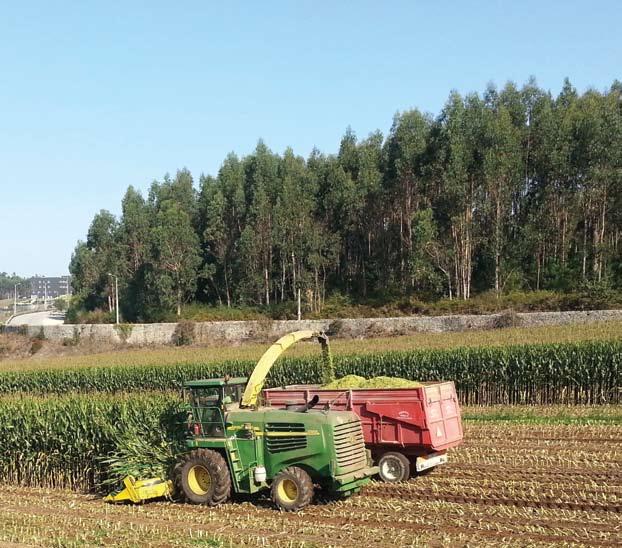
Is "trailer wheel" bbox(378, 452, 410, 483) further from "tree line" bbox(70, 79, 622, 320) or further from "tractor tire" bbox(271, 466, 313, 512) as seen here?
"tree line" bbox(70, 79, 622, 320)

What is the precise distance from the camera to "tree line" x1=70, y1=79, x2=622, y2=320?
181 feet

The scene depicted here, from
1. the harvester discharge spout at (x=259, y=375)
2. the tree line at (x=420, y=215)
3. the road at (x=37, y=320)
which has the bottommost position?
the road at (x=37, y=320)

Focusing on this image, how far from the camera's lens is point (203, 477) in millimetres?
13727

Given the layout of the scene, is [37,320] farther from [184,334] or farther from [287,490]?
[287,490]

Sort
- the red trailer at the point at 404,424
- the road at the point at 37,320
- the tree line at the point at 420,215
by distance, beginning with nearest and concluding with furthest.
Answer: the red trailer at the point at 404,424, the tree line at the point at 420,215, the road at the point at 37,320

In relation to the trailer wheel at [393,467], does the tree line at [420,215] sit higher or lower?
higher

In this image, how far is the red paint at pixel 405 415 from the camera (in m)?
14.6

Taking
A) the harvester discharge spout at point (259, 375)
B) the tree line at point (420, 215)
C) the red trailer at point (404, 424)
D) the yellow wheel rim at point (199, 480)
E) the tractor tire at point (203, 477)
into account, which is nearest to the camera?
the tractor tire at point (203, 477)

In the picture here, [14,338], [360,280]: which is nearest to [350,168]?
[360,280]

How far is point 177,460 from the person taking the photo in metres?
14.2

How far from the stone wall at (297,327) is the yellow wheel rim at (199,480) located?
116ft

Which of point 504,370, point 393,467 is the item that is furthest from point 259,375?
point 504,370

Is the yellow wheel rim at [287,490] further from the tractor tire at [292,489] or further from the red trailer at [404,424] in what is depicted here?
the red trailer at [404,424]

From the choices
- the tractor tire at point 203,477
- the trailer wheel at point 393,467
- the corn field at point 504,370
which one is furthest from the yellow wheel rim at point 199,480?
the corn field at point 504,370
